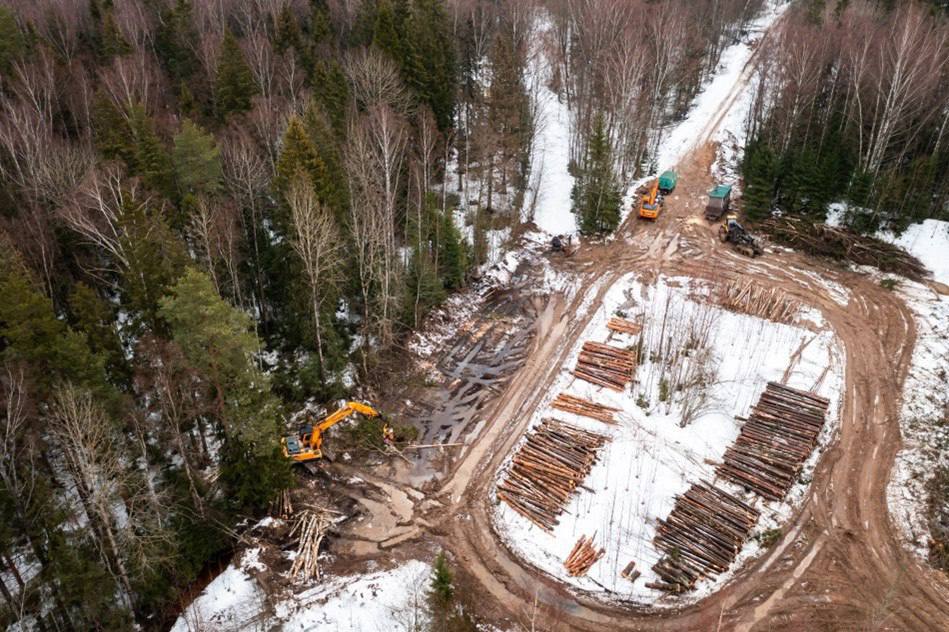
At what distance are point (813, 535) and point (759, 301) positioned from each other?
16.3 metres

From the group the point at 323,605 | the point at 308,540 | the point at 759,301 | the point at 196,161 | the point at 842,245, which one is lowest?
the point at 323,605

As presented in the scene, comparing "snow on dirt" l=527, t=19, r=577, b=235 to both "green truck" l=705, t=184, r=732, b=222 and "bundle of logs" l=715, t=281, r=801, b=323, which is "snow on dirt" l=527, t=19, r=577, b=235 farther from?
"bundle of logs" l=715, t=281, r=801, b=323

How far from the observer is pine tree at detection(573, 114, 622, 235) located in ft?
149

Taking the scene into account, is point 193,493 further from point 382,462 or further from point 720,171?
point 720,171

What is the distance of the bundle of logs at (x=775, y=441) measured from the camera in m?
26.5

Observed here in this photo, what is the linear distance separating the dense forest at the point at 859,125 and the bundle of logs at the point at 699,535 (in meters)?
28.0

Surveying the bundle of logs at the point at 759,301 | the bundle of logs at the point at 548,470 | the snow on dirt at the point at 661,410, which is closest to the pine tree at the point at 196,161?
the snow on dirt at the point at 661,410

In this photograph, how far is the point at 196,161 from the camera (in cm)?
3372

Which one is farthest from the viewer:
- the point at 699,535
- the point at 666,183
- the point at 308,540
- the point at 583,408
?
the point at 666,183

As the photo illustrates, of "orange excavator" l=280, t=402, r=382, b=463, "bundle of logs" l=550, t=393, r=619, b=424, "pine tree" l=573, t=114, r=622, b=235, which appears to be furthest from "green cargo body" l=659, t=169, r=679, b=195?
"orange excavator" l=280, t=402, r=382, b=463

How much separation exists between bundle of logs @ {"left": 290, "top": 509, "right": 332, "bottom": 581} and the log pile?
64.3 feet

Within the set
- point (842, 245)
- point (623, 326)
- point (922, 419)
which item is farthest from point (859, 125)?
point (623, 326)

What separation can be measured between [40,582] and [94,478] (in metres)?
4.31

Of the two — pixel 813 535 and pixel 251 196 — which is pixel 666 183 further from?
pixel 251 196
